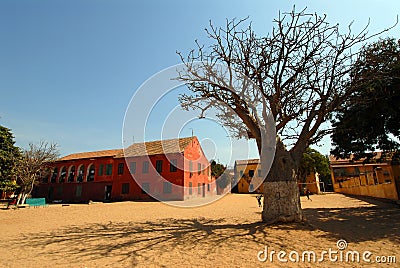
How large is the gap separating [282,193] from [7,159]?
26.2 metres

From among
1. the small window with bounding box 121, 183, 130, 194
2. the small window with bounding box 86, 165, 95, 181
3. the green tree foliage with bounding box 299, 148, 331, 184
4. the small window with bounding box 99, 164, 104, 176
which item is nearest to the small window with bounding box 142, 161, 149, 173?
the small window with bounding box 121, 183, 130, 194

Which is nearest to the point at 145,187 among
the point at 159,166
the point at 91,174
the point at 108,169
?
the point at 159,166

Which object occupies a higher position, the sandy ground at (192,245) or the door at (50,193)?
the door at (50,193)

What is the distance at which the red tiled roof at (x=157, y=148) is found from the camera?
28408 mm

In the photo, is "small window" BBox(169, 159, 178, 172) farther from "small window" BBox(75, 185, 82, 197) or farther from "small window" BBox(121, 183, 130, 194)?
"small window" BBox(75, 185, 82, 197)

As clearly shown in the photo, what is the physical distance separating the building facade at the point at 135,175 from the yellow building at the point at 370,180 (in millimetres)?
16836

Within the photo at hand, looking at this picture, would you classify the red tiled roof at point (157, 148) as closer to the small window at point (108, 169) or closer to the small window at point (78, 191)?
the small window at point (108, 169)

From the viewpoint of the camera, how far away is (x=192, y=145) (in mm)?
30609

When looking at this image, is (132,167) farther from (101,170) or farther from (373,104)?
(373,104)

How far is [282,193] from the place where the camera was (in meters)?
8.48

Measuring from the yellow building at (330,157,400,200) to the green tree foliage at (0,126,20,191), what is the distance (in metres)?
29.1

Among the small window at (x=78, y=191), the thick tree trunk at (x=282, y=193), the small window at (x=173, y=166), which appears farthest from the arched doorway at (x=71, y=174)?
the thick tree trunk at (x=282, y=193)

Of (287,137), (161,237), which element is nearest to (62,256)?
(161,237)

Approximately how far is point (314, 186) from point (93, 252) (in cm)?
3415
